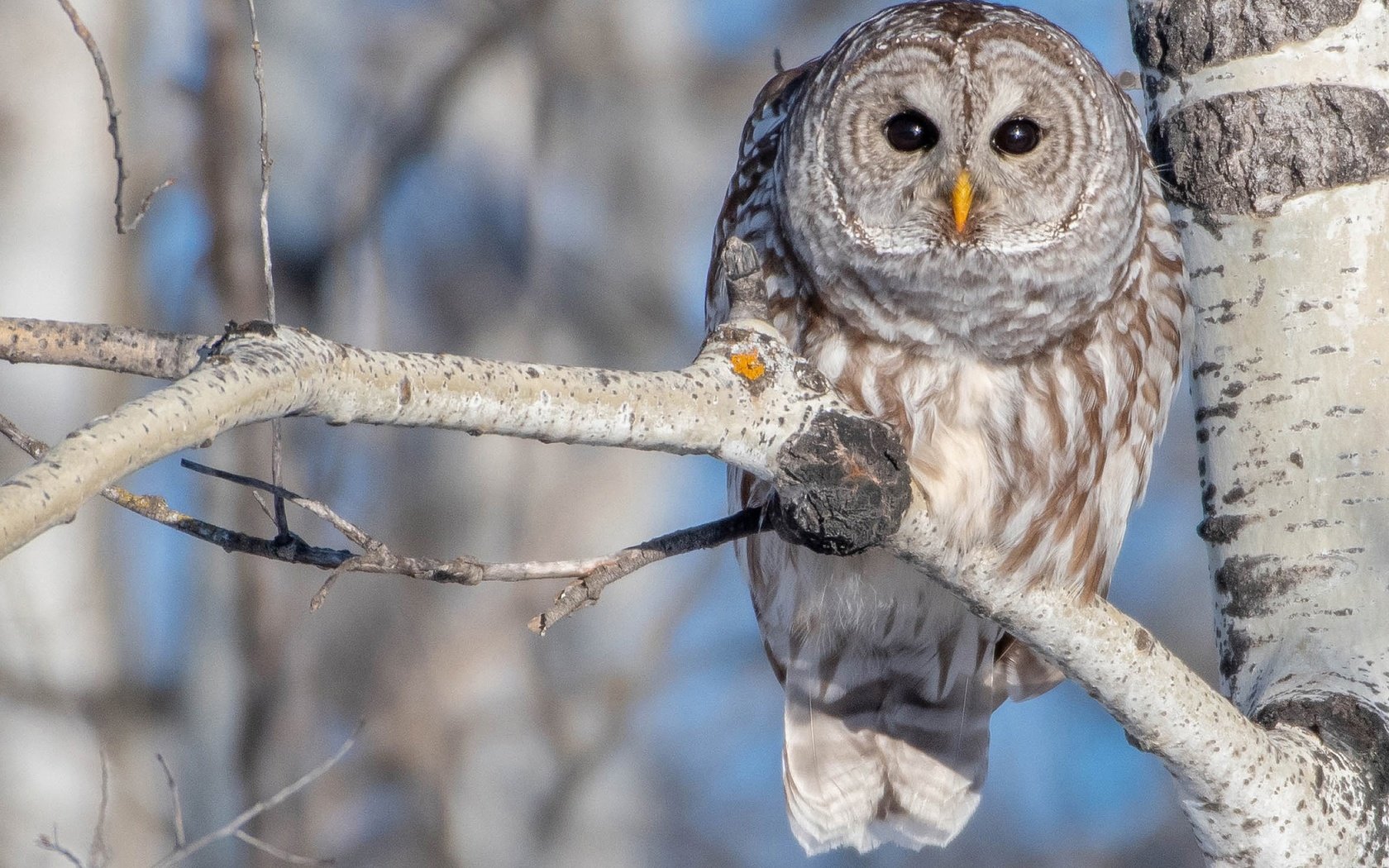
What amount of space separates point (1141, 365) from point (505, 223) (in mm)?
4508

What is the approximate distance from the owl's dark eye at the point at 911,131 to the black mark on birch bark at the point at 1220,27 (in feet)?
1.51

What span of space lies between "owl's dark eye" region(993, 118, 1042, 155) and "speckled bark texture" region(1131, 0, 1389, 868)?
11.4 inches

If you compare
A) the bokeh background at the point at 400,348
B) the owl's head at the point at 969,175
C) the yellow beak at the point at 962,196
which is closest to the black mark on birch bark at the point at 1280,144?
the owl's head at the point at 969,175

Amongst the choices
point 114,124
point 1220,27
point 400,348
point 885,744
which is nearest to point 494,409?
point 114,124

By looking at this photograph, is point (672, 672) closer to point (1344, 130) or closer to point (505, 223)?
point (505, 223)

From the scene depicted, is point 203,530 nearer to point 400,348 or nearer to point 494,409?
point 494,409

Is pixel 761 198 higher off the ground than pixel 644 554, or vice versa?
pixel 761 198

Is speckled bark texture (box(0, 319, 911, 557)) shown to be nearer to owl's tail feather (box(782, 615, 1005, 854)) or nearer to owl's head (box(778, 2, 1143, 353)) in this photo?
owl's head (box(778, 2, 1143, 353))

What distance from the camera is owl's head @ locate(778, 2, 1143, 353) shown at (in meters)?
2.92

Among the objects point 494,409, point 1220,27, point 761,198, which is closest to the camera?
point 494,409

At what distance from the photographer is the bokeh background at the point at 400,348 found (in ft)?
18.7

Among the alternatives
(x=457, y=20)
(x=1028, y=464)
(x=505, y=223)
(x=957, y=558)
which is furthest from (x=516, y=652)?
(x=957, y=558)

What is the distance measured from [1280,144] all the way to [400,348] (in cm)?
A: 493

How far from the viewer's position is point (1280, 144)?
2.72 metres
